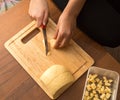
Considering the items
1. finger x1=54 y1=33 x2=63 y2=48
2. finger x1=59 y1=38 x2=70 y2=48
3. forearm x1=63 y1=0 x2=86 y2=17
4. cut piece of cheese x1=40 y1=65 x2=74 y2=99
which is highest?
forearm x1=63 y1=0 x2=86 y2=17

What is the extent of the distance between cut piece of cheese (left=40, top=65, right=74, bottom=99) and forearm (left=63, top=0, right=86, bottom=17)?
8.2 inches

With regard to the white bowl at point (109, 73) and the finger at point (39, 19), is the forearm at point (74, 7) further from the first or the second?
the white bowl at point (109, 73)

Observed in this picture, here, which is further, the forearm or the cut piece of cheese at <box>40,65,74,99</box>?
the forearm

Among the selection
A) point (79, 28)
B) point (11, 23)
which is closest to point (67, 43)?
point (79, 28)

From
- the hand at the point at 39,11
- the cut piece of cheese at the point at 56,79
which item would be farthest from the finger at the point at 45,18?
the cut piece of cheese at the point at 56,79

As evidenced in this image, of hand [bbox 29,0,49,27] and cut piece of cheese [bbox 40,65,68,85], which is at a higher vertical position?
hand [bbox 29,0,49,27]

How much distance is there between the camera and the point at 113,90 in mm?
762

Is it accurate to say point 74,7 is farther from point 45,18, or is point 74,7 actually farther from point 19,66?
point 19,66

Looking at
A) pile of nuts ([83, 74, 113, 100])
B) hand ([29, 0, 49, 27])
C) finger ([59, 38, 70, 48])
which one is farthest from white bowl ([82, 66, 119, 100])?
hand ([29, 0, 49, 27])

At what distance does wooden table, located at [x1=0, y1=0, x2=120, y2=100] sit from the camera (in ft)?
2.53

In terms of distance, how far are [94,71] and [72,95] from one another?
97 millimetres

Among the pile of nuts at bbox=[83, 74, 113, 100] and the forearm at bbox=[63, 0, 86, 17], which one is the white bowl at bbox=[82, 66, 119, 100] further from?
the forearm at bbox=[63, 0, 86, 17]

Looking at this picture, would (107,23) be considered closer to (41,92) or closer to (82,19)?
(82,19)

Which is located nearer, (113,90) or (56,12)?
(113,90)
